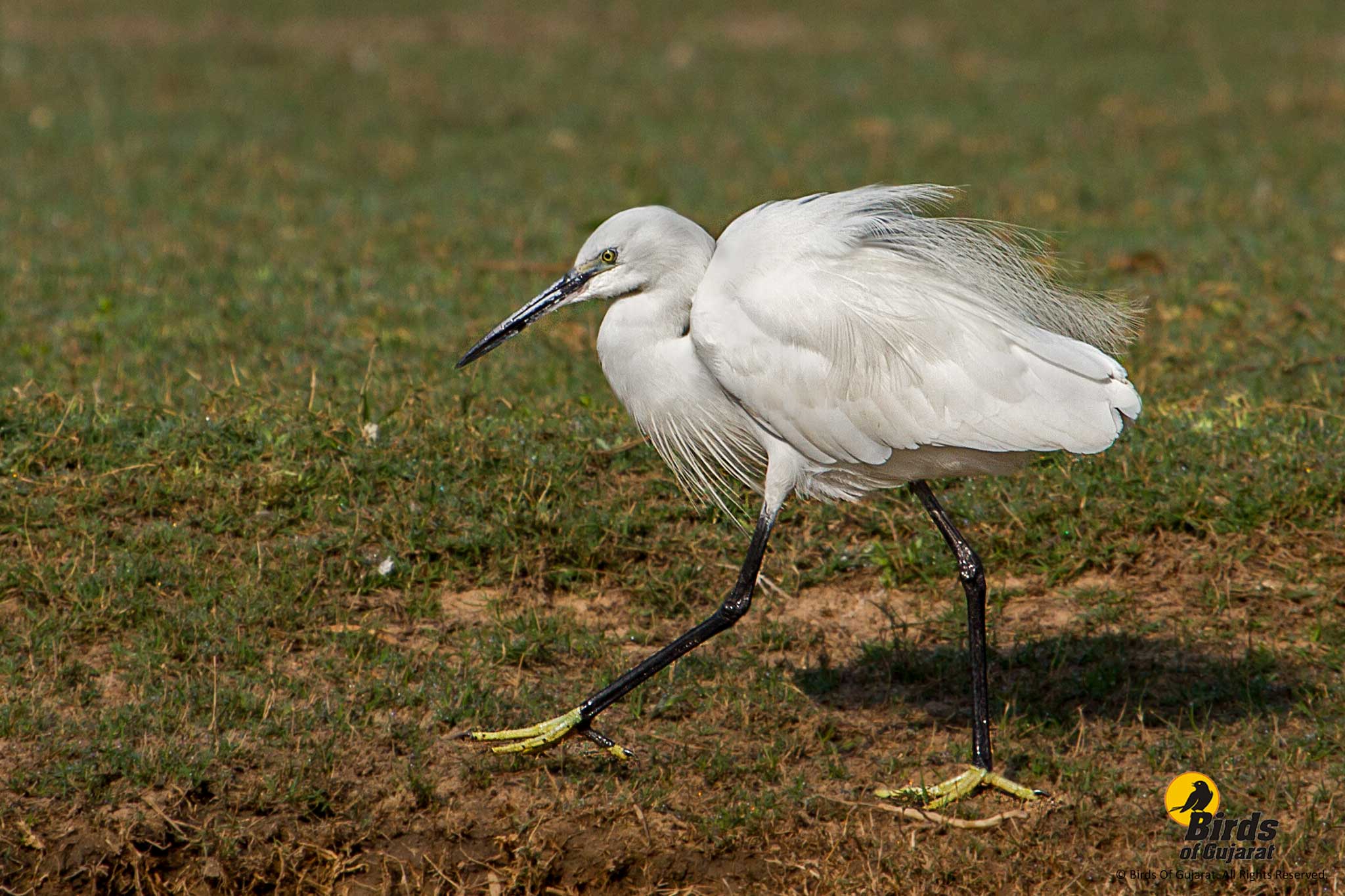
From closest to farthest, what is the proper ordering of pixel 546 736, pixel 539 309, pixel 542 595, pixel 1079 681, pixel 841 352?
pixel 841 352, pixel 546 736, pixel 539 309, pixel 1079 681, pixel 542 595

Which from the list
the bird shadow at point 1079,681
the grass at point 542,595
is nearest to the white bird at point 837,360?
the grass at point 542,595

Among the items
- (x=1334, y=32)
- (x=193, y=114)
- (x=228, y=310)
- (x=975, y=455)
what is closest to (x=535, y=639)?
(x=975, y=455)

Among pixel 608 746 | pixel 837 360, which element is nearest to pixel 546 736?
pixel 608 746

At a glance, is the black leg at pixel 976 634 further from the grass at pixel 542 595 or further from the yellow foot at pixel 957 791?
the grass at pixel 542 595

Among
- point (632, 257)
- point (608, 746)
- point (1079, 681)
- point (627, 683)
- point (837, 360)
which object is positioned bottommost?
point (1079, 681)

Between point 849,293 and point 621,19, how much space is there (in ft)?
34.6

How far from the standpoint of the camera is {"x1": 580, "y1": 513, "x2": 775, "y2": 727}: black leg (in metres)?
3.83

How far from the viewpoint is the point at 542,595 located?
15.0ft

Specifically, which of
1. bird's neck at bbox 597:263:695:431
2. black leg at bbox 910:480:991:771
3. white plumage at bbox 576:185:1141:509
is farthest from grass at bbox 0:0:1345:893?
bird's neck at bbox 597:263:695:431

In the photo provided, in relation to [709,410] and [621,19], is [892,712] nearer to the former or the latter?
[709,410]

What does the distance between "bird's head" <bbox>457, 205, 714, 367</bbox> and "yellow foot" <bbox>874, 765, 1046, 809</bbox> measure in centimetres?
145

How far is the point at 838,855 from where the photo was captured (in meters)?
3.64

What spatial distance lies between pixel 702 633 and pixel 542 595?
0.83m

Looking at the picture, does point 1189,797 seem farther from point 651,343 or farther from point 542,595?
point 542,595
